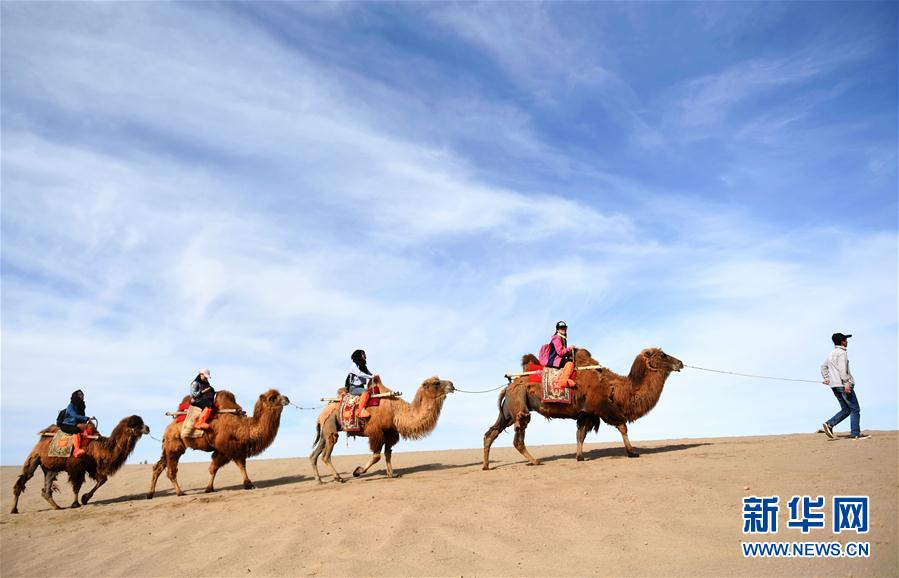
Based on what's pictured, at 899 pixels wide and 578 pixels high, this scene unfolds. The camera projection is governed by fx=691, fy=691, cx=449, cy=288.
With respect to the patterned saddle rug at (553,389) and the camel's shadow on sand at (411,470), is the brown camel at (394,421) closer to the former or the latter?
the camel's shadow on sand at (411,470)

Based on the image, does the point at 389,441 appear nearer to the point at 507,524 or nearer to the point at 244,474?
the point at 244,474

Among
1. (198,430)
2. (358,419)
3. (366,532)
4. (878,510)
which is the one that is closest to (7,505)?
(198,430)

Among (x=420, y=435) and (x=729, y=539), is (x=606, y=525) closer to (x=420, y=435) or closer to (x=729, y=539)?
(x=729, y=539)

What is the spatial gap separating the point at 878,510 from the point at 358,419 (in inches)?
403

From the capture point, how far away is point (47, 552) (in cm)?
1187

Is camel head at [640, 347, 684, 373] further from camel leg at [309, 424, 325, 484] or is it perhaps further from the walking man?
camel leg at [309, 424, 325, 484]

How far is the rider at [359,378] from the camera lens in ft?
52.3

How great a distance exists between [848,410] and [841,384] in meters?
0.54

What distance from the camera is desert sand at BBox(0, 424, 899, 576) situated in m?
7.85

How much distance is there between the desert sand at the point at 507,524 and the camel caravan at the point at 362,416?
1.04 meters

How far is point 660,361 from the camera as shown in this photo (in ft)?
49.0

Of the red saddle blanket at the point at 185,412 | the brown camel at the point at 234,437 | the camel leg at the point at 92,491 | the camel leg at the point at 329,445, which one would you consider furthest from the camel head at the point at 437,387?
the camel leg at the point at 92,491
